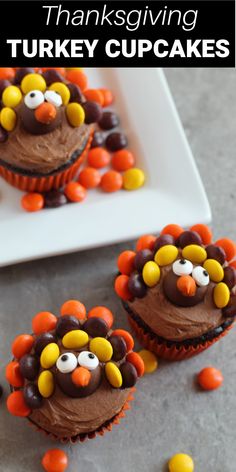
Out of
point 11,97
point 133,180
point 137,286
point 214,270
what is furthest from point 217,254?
point 11,97

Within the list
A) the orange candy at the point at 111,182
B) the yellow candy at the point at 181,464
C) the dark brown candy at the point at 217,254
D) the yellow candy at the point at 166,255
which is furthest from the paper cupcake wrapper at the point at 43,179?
the yellow candy at the point at 181,464

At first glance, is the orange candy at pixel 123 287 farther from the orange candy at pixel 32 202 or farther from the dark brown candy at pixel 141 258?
the orange candy at pixel 32 202

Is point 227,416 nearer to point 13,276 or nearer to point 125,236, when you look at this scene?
point 125,236

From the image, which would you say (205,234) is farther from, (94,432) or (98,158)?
(94,432)

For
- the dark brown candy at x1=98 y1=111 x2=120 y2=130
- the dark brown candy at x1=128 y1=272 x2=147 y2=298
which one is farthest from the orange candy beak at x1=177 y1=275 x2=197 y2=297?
the dark brown candy at x1=98 y1=111 x2=120 y2=130

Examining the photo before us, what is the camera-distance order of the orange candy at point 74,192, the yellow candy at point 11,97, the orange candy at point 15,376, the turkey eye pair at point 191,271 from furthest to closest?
the orange candy at point 74,192, the yellow candy at point 11,97, the turkey eye pair at point 191,271, the orange candy at point 15,376
